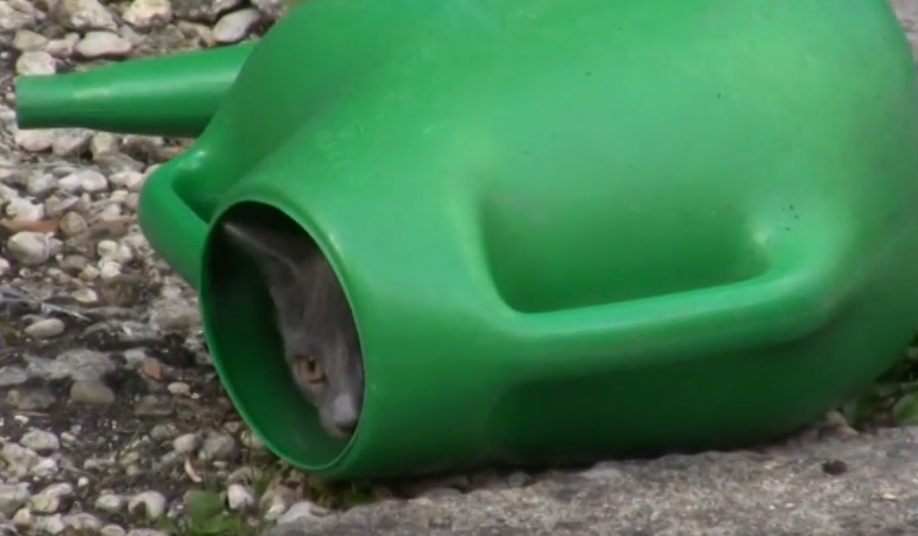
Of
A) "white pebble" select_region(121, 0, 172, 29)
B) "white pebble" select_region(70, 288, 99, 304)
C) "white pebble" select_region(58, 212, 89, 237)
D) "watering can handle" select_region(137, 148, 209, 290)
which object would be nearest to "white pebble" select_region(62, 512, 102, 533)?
"watering can handle" select_region(137, 148, 209, 290)

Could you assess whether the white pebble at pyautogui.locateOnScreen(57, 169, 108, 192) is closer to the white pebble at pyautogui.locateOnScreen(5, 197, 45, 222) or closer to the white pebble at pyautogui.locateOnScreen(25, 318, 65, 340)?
the white pebble at pyautogui.locateOnScreen(5, 197, 45, 222)

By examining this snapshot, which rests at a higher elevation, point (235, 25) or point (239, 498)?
point (239, 498)

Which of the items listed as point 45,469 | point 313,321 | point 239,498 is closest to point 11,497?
point 45,469

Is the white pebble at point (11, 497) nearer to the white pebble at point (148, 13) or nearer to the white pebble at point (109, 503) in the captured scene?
the white pebble at point (109, 503)

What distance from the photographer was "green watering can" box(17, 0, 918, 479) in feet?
4.07

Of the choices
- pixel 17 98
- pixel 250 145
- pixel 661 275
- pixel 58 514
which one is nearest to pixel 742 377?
pixel 661 275

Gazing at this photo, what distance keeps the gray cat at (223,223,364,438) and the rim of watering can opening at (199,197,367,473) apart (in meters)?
0.02

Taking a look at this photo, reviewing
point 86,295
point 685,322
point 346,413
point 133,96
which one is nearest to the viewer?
point 685,322

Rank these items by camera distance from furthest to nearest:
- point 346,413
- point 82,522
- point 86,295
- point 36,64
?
point 36,64
point 86,295
point 82,522
point 346,413

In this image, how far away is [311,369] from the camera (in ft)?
4.76

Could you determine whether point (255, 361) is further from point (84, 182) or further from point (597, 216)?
point (84, 182)

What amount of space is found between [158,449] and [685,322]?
57 cm

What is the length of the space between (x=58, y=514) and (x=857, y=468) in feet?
2.19

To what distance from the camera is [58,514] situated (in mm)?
1491
